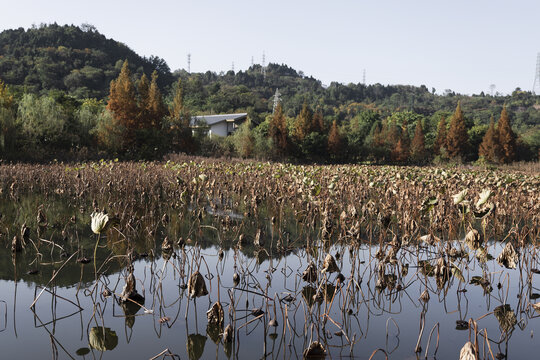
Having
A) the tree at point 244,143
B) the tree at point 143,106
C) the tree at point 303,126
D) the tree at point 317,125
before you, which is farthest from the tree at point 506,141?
the tree at point 143,106

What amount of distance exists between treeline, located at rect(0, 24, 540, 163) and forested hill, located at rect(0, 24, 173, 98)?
173 mm

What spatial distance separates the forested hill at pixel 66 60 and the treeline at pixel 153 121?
0.57 ft

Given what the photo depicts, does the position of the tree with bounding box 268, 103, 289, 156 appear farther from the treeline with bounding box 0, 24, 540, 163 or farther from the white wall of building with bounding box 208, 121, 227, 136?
the white wall of building with bounding box 208, 121, 227, 136

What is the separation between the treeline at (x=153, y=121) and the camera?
2341 cm

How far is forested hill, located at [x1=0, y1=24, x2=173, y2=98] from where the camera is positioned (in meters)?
63.2

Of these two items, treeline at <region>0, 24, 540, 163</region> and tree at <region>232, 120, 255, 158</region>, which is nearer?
treeline at <region>0, 24, 540, 163</region>

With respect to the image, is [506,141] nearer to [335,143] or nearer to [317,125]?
[335,143]

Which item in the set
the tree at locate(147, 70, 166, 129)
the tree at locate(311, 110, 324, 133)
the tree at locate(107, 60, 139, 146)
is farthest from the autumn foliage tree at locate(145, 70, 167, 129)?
the tree at locate(311, 110, 324, 133)

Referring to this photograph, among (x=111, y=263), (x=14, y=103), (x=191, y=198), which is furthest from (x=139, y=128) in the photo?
(x=111, y=263)

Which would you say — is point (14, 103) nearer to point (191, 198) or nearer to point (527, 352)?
point (191, 198)

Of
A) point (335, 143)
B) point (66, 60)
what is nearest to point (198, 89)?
point (66, 60)

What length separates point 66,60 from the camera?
7300 centimetres

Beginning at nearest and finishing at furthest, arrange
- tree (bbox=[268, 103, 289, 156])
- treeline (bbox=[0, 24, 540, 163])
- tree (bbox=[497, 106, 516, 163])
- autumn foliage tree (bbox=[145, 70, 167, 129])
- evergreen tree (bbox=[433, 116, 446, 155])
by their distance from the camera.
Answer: treeline (bbox=[0, 24, 540, 163])
autumn foliage tree (bbox=[145, 70, 167, 129])
tree (bbox=[268, 103, 289, 156])
tree (bbox=[497, 106, 516, 163])
evergreen tree (bbox=[433, 116, 446, 155])

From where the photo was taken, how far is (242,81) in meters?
128
